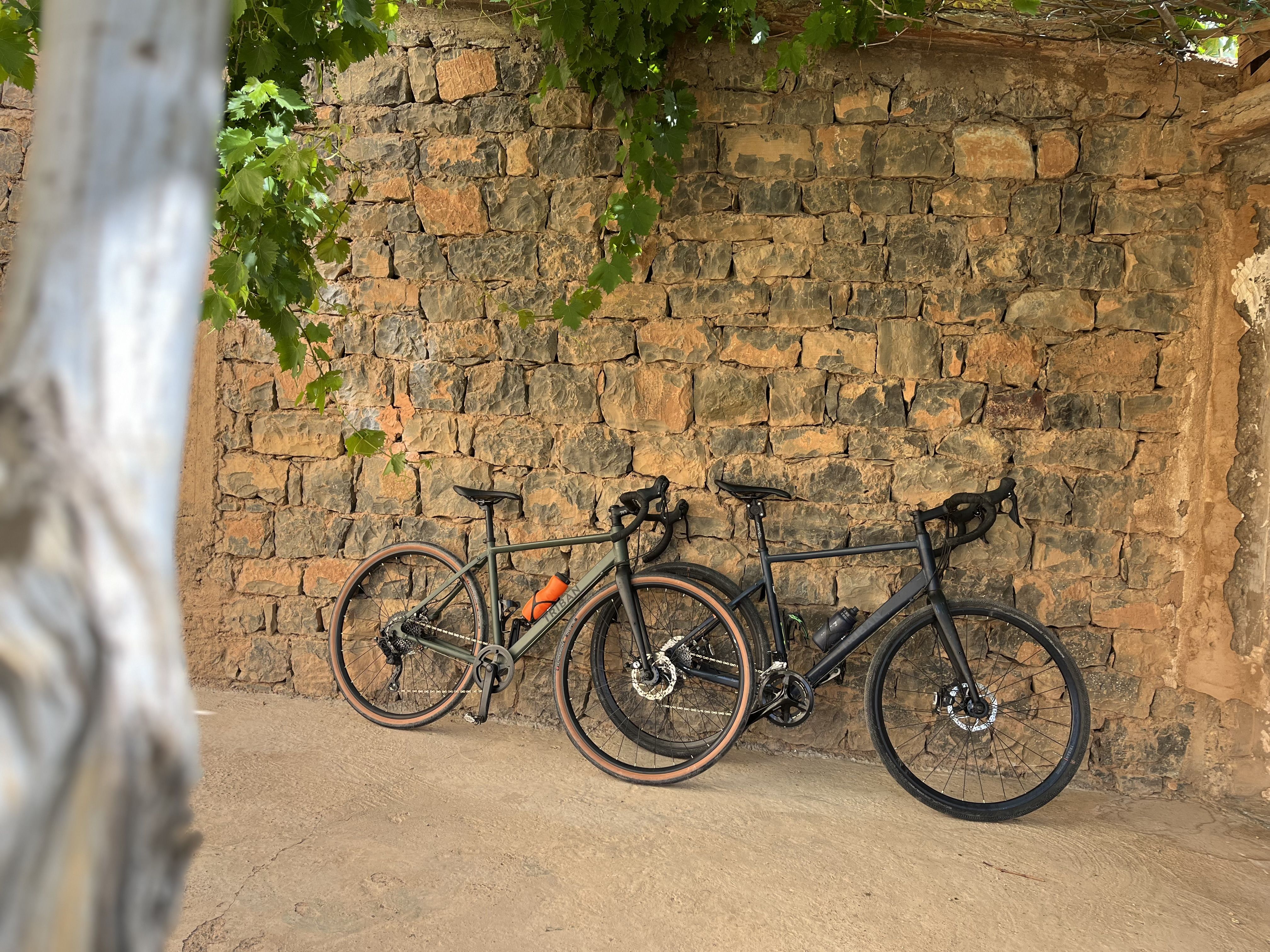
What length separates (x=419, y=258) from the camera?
371 centimetres

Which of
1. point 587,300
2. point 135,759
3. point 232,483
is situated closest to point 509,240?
point 587,300

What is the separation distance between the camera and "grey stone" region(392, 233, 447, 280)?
3.70m

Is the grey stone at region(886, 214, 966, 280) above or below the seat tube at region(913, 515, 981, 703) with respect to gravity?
above

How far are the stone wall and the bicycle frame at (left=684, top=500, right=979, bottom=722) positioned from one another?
0.16m

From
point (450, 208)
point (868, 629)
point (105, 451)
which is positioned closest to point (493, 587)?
point (868, 629)

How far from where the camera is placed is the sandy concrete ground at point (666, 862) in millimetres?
2299

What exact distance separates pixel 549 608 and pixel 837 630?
1.08 metres

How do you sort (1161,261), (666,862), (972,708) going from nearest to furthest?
(666,862), (972,708), (1161,261)

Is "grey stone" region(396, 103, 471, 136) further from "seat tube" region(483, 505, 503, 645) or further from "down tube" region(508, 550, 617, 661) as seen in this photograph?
"down tube" region(508, 550, 617, 661)

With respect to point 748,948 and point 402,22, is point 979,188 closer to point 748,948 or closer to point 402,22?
point 402,22

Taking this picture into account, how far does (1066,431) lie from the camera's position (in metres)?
3.29

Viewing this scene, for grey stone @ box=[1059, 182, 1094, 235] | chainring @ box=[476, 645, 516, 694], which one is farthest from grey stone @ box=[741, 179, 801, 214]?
chainring @ box=[476, 645, 516, 694]

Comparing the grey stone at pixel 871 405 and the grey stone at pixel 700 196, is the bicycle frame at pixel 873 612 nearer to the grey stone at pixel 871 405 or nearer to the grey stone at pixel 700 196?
the grey stone at pixel 871 405

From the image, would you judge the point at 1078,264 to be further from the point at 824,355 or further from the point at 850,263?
the point at 824,355
